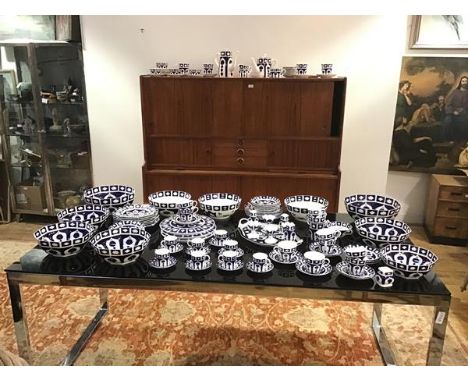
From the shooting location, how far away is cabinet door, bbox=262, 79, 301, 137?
3506 millimetres

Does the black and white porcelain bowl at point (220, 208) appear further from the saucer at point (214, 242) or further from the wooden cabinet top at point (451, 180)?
the wooden cabinet top at point (451, 180)

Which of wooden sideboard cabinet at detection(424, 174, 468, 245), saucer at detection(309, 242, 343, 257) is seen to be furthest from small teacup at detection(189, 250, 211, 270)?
wooden sideboard cabinet at detection(424, 174, 468, 245)

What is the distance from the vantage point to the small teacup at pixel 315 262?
176 centimetres

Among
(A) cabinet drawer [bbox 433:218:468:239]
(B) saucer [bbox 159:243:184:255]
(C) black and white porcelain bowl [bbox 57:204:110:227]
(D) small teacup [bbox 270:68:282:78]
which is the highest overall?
(D) small teacup [bbox 270:68:282:78]

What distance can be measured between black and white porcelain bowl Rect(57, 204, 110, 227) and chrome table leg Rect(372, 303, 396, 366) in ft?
5.46

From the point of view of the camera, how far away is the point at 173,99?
11.8 feet

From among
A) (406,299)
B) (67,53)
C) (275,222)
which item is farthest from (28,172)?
(406,299)

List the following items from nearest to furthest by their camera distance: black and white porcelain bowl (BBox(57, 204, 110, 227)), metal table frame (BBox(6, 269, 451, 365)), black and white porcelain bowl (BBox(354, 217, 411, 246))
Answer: metal table frame (BBox(6, 269, 451, 365)), black and white porcelain bowl (BBox(354, 217, 411, 246)), black and white porcelain bowl (BBox(57, 204, 110, 227))

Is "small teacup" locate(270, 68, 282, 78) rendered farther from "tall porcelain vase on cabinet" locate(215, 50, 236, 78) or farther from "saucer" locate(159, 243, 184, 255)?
"saucer" locate(159, 243, 184, 255)

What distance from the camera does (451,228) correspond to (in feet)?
12.5

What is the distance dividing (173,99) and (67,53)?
4.04 feet

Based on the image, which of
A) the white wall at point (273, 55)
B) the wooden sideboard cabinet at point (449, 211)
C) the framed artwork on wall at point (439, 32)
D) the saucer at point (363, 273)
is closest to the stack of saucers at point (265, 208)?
the saucer at point (363, 273)

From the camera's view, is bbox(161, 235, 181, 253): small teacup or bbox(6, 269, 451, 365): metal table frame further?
bbox(161, 235, 181, 253): small teacup
